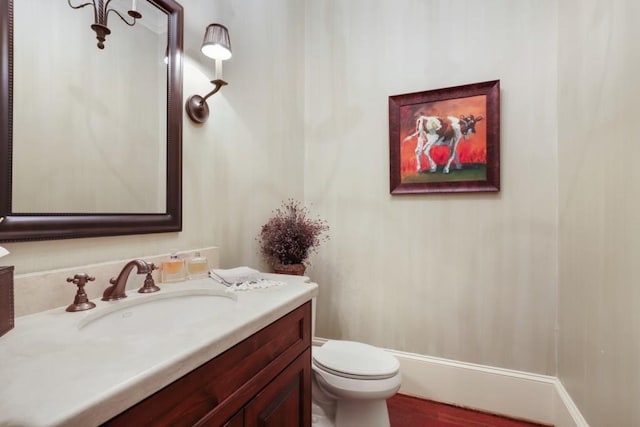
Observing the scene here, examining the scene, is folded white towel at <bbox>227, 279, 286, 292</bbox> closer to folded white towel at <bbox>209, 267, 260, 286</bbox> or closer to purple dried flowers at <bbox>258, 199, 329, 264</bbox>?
folded white towel at <bbox>209, 267, 260, 286</bbox>

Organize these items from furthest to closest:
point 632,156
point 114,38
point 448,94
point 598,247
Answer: point 448,94
point 598,247
point 114,38
point 632,156

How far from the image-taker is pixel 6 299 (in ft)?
2.30

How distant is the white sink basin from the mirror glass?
0.34 meters

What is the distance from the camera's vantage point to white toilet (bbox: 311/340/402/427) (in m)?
1.41

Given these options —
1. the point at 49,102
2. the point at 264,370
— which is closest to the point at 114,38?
the point at 49,102

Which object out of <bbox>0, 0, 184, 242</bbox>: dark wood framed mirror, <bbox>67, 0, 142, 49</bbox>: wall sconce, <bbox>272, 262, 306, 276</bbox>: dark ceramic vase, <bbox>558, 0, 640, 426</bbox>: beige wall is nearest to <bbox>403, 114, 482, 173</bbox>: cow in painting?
<bbox>558, 0, 640, 426</bbox>: beige wall

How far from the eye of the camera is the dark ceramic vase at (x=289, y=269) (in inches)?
68.9

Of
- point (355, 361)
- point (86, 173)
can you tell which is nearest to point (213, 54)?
point (86, 173)

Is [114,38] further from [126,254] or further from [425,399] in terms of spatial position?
[425,399]

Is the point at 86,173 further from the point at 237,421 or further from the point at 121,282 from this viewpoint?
the point at 237,421

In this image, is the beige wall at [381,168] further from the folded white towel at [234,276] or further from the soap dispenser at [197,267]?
the folded white towel at [234,276]

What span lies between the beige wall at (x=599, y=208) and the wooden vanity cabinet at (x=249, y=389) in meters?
1.02

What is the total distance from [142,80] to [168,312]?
860mm

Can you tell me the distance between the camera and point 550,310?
1.73 meters
